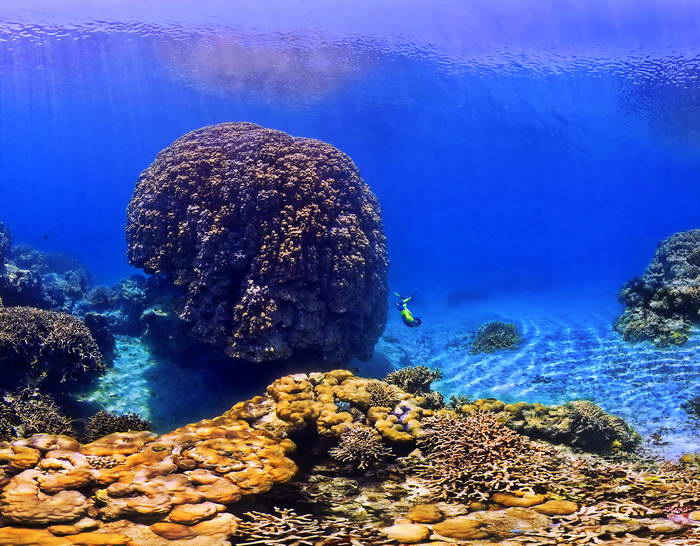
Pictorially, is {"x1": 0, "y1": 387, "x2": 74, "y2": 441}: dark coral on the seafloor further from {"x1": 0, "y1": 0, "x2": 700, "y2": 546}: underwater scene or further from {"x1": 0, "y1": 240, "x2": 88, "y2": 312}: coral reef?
{"x1": 0, "y1": 240, "x2": 88, "y2": 312}: coral reef

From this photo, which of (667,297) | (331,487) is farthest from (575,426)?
(667,297)

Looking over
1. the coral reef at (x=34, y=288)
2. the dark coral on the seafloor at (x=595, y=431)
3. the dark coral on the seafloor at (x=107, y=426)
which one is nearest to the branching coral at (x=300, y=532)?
the dark coral on the seafloor at (x=107, y=426)

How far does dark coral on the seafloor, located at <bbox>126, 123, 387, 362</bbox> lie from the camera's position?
A: 946cm

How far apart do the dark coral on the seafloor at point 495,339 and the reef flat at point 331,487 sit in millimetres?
9244

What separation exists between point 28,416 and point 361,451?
579 centimetres

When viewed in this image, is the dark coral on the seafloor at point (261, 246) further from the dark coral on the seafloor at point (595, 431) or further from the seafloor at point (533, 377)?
the dark coral on the seafloor at point (595, 431)

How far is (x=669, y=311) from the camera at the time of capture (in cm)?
1234

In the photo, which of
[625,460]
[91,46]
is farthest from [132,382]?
[91,46]

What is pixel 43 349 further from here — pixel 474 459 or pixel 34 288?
pixel 474 459

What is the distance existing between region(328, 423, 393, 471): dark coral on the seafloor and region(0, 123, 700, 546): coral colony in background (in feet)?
0.09

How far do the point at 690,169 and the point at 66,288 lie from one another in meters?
79.1

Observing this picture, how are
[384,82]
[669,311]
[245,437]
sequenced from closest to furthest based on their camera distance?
[245,437] → [669,311] → [384,82]

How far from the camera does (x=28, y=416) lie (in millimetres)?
6535

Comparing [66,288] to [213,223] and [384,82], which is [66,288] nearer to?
[213,223]
